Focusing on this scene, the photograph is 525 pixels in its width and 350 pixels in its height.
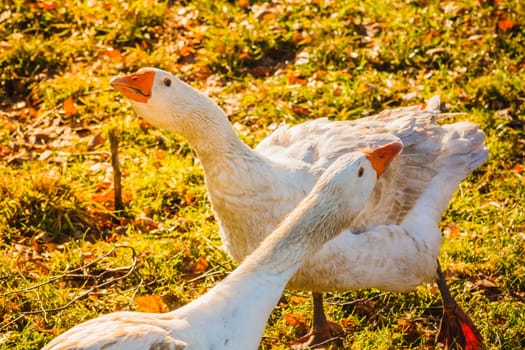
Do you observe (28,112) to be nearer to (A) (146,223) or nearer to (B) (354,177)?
(A) (146,223)

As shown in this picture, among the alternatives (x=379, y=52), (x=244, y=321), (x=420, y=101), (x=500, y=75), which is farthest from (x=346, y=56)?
(x=244, y=321)

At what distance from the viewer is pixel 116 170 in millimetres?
6152

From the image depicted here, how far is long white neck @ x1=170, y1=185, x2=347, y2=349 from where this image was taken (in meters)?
3.52

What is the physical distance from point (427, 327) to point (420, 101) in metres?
2.67

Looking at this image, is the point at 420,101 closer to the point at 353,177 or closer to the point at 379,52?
the point at 379,52

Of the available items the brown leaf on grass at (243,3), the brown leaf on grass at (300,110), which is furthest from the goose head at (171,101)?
the brown leaf on grass at (243,3)

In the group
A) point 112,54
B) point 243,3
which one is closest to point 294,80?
point 243,3

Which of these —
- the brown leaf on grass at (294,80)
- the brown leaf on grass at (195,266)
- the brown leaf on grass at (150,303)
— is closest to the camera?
the brown leaf on grass at (150,303)

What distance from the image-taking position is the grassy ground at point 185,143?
539 centimetres

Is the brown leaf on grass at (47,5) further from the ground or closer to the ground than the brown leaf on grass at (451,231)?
further from the ground

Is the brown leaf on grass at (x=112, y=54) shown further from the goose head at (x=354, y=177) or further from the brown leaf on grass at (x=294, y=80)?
the goose head at (x=354, y=177)

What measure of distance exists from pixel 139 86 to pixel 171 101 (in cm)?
20

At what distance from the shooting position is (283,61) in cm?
811

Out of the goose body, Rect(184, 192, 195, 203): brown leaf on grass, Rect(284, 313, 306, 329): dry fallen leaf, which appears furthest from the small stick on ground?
Rect(284, 313, 306, 329): dry fallen leaf
